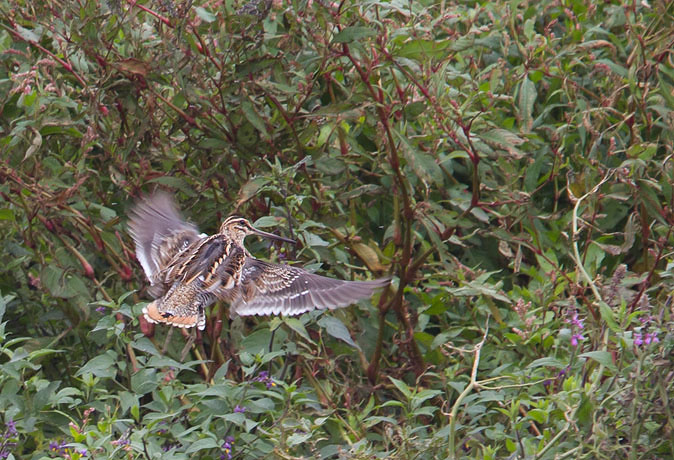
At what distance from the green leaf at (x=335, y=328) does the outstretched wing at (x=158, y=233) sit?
0.47 metres

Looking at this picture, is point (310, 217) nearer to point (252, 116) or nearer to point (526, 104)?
point (252, 116)

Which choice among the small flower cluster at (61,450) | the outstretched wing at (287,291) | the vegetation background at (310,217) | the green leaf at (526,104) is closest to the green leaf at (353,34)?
the vegetation background at (310,217)

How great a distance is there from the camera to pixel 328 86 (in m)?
3.97

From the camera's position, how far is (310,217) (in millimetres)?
3910

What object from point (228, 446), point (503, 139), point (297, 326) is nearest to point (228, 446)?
point (228, 446)

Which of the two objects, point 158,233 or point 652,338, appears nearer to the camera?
point 652,338

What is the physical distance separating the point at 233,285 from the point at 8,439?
0.77 meters

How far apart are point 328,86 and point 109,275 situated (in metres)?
0.99

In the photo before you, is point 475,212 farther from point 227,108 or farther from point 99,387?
point 99,387

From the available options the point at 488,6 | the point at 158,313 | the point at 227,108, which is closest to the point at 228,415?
the point at 158,313

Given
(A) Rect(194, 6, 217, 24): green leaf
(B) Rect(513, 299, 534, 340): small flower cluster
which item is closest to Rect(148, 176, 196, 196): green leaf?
(A) Rect(194, 6, 217, 24): green leaf

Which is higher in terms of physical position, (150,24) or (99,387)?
(150,24)

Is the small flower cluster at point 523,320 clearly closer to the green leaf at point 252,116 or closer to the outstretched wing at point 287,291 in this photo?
the outstretched wing at point 287,291

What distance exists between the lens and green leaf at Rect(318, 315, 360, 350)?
11.4ft
